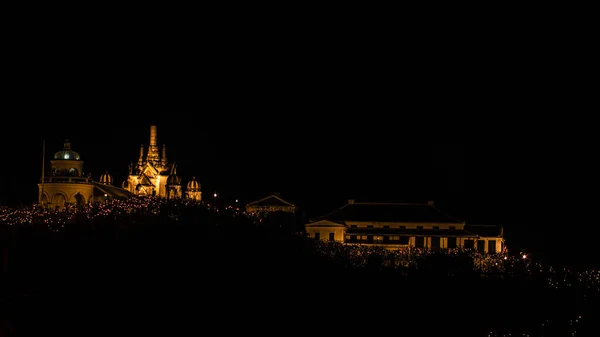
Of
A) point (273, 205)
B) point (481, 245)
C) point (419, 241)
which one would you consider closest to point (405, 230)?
point (419, 241)

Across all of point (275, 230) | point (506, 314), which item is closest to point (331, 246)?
point (275, 230)

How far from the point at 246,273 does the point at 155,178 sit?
194 feet

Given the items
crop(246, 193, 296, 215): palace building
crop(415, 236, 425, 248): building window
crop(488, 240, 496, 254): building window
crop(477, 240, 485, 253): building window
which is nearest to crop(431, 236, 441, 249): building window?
crop(415, 236, 425, 248): building window

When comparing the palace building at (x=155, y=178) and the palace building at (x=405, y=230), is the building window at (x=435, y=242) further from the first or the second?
the palace building at (x=155, y=178)

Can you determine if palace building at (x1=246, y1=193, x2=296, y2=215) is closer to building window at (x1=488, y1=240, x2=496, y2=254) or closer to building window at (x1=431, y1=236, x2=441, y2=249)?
building window at (x1=431, y1=236, x2=441, y2=249)

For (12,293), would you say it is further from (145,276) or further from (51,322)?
(145,276)

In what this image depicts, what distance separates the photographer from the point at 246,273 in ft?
122

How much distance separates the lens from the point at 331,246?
57.7 m

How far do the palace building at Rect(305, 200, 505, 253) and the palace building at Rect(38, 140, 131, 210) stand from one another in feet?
62.5

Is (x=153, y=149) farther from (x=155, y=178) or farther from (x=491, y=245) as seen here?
(x=491, y=245)

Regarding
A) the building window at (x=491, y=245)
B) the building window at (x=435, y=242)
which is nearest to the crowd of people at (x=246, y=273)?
the building window at (x=491, y=245)

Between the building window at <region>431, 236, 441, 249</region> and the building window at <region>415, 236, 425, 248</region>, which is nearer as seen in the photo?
the building window at <region>431, 236, 441, 249</region>

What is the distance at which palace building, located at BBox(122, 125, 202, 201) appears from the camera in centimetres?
9000

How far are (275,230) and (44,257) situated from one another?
67.3 feet
